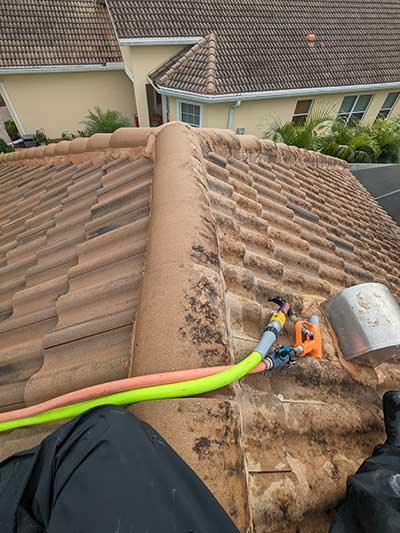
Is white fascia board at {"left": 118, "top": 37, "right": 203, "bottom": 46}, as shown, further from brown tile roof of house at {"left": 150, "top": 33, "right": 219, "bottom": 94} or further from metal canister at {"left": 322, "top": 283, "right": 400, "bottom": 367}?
metal canister at {"left": 322, "top": 283, "right": 400, "bottom": 367}

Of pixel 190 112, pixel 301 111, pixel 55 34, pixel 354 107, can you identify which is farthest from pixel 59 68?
pixel 354 107

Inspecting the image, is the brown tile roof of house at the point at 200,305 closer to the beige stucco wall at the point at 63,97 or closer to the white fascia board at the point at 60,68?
the white fascia board at the point at 60,68

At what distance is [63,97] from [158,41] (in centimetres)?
599

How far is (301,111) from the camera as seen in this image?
11.4m

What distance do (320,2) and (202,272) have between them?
16.0 metres

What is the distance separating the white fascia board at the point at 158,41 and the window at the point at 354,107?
659cm

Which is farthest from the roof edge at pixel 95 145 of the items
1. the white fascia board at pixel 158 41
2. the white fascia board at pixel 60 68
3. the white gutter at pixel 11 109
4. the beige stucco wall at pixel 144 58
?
the white gutter at pixel 11 109

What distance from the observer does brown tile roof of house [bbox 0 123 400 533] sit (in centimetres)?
98

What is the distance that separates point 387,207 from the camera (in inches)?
185

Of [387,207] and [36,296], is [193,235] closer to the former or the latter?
[36,296]

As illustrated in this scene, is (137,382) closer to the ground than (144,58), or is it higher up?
higher up

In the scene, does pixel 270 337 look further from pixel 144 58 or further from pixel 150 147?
pixel 144 58

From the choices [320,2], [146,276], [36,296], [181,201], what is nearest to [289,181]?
[181,201]

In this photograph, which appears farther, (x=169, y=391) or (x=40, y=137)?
(x=40, y=137)
